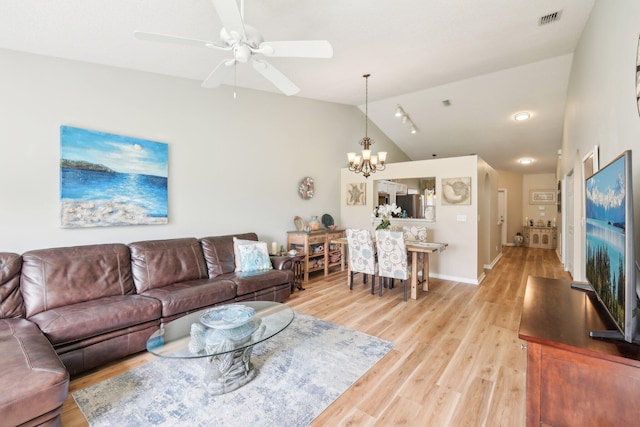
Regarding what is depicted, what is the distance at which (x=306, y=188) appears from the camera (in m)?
5.46

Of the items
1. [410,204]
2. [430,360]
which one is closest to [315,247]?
[410,204]

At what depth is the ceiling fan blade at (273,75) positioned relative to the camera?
227 cm

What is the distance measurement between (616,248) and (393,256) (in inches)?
114

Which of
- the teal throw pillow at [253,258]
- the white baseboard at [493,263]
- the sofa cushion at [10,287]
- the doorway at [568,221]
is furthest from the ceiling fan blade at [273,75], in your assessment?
the white baseboard at [493,263]

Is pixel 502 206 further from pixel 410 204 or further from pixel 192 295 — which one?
pixel 192 295

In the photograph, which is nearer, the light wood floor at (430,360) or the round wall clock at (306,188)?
the light wood floor at (430,360)

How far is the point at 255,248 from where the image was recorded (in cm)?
389

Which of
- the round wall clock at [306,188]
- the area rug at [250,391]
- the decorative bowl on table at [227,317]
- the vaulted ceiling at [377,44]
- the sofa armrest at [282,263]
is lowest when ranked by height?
the area rug at [250,391]

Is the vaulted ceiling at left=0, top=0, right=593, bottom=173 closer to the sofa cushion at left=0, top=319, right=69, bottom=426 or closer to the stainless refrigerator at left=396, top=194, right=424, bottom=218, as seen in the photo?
the stainless refrigerator at left=396, top=194, right=424, bottom=218

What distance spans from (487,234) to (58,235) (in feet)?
22.3

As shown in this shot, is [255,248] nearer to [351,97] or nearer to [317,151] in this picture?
[317,151]

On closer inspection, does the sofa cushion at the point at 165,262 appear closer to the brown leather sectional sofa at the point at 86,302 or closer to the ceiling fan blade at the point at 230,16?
the brown leather sectional sofa at the point at 86,302

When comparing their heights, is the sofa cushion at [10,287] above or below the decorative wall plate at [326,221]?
below

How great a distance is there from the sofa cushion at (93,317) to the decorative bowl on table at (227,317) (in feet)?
2.19
